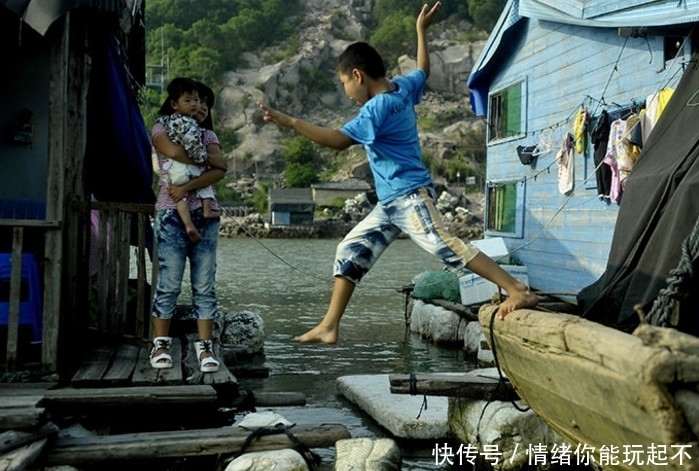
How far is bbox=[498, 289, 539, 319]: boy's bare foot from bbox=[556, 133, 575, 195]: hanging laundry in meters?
7.53

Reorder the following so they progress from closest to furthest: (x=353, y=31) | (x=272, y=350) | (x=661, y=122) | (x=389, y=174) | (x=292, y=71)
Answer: (x=389, y=174)
(x=661, y=122)
(x=272, y=350)
(x=292, y=71)
(x=353, y=31)

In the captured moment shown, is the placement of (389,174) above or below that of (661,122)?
below

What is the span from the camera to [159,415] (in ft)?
18.0

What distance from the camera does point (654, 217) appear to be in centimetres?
614

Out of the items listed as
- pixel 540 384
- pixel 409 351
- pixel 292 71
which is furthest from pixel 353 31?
pixel 540 384

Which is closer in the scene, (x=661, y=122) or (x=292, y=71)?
(x=661, y=122)

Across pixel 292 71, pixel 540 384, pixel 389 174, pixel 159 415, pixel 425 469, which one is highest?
pixel 292 71

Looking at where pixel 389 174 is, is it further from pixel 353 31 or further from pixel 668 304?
pixel 353 31

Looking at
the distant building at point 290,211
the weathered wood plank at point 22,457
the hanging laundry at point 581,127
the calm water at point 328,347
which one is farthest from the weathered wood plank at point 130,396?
the distant building at point 290,211

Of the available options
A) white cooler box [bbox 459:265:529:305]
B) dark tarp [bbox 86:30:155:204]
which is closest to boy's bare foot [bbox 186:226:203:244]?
dark tarp [bbox 86:30:155:204]

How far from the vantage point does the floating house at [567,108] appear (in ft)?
30.5

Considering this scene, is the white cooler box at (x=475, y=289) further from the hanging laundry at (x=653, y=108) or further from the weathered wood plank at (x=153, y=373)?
the weathered wood plank at (x=153, y=373)

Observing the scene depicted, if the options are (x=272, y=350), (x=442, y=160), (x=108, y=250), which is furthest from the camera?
(x=442, y=160)

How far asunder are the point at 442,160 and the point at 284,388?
2617 inches
